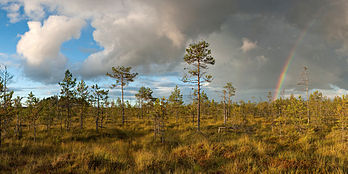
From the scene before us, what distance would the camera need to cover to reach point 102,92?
2011 centimetres

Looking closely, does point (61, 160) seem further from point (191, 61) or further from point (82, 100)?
point (191, 61)

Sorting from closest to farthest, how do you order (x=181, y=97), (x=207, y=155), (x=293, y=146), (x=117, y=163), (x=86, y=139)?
(x=117, y=163) < (x=207, y=155) < (x=293, y=146) < (x=86, y=139) < (x=181, y=97)

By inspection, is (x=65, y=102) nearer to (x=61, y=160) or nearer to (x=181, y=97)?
(x=61, y=160)

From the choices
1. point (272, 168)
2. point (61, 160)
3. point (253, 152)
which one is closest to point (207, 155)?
point (253, 152)

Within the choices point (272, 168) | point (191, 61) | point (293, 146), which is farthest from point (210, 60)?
point (272, 168)

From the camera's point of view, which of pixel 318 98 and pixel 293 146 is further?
pixel 318 98

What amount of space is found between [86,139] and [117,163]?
10.2 metres

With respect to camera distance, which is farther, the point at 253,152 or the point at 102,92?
the point at 102,92

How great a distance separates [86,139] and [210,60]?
1623 cm

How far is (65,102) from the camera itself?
60.6 feet

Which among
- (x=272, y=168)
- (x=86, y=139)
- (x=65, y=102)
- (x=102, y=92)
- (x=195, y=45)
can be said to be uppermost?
(x=195, y=45)

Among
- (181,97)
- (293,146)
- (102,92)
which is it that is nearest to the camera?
(293,146)

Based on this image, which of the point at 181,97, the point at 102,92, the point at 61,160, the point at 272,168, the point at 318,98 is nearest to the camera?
the point at 272,168

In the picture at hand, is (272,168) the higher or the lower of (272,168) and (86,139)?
the higher
